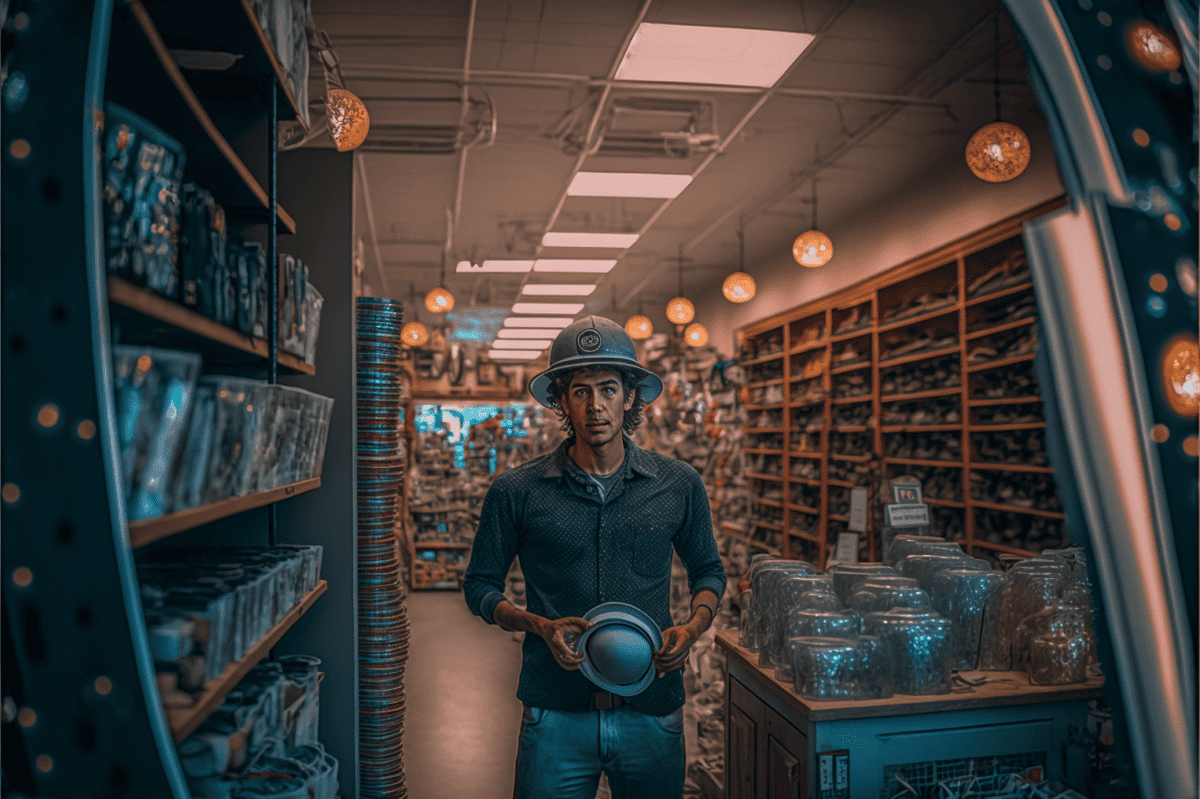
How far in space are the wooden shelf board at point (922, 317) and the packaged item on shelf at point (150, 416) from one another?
20.3 ft

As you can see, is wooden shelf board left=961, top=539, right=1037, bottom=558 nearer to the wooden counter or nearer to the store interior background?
the store interior background

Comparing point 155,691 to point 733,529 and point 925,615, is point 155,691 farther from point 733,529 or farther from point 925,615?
point 733,529

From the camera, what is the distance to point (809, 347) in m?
9.12

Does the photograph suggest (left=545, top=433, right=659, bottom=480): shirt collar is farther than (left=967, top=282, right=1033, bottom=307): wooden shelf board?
No

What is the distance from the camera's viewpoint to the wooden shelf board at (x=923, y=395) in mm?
6383

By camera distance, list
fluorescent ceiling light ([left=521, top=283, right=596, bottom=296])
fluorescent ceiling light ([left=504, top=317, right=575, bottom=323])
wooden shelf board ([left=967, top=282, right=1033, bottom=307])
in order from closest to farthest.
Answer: wooden shelf board ([left=967, top=282, right=1033, bottom=307]), fluorescent ceiling light ([left=521, top=283, right=596, bottom=296]), fluorescent ceiling light ([left=504, top=317, right=575, bottom=323])

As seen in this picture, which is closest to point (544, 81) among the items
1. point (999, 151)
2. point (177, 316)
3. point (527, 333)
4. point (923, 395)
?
point (999, 151)

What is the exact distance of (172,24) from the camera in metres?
1.89

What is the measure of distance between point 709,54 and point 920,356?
133 inches

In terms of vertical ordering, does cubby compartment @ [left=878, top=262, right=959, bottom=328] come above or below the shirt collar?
above

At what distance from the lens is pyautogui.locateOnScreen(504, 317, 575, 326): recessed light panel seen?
43.3 feet

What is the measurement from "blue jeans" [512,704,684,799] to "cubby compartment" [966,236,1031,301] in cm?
473

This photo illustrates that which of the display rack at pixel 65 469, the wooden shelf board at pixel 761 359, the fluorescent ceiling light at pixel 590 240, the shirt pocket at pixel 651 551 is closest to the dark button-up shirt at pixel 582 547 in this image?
the shirt pocket at pixel 651 551

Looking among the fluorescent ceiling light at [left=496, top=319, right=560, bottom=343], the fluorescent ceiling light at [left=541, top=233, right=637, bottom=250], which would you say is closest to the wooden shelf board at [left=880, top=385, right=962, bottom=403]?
the fluorescent ceiling light at [left=541, top=233, right=637, bottom=250]
